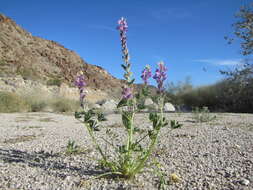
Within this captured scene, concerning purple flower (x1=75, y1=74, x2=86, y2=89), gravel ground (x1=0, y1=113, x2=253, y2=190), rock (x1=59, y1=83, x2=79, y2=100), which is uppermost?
rock (x1=59, y1=83, x2=79, y2=100)

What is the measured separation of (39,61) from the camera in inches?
1217

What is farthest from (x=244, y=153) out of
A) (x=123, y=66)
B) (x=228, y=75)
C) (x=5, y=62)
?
(x=5, y=62)

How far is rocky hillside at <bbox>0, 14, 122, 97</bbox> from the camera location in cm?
2630

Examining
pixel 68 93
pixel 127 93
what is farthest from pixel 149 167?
pixel 68 93

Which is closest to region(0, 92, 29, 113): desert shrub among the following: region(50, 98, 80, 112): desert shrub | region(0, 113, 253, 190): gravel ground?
region(50, 98, 80, 112): desert shrub

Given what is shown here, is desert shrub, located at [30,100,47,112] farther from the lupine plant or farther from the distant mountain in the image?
the lupine plant

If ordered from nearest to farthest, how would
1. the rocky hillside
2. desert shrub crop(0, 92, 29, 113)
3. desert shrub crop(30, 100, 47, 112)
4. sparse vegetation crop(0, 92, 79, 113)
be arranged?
desert shrub crop(0, 92, 29, 113) → sparse vegetation crop(0, 92, 79, 113) → desert shrub crop(30, 100, 47, 112) → the rocky hillside

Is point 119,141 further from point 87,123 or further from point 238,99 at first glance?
point 238,99

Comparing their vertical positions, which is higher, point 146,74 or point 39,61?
point 39,61

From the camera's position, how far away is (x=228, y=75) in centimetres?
1111

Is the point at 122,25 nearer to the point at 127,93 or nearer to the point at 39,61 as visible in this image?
the point at 127,93

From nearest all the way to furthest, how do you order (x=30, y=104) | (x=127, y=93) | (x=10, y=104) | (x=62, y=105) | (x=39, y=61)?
(x=127, y=93)
(x=10, y=104)
(x=30, y=104)
(x=62, y=105)
(x=39, y=61)

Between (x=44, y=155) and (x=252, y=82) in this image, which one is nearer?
(x=44, y=155)

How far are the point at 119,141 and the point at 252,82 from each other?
9535 millimetres
